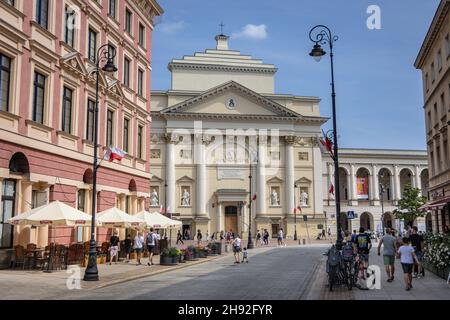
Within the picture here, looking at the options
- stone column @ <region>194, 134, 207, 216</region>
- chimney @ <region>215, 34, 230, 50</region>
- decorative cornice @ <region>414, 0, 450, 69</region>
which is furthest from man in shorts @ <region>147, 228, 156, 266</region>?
chimney @ <region>215, 34, 230, 50</region>

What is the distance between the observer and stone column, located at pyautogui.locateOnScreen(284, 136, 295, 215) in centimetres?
6875

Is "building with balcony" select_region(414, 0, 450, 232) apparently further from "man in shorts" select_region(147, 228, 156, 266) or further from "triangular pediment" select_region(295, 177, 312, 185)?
"triangular pediment" select_region(295, 177, 312, 185)

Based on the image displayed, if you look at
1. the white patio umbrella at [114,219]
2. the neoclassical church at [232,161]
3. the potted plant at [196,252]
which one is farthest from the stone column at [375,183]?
the white patio umbrella at [114,219]

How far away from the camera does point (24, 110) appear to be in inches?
857

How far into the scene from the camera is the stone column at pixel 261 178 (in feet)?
225

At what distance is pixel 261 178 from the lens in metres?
69.2

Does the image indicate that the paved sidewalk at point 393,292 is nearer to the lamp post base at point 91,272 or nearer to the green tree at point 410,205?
the lamp post base at point 91,272

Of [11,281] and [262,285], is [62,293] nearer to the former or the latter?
[11,281]

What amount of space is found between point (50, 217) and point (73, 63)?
9.11 meters

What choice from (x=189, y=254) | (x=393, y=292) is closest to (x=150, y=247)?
(x=189, y=254)

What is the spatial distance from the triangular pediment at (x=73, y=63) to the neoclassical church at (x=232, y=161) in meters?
40.7

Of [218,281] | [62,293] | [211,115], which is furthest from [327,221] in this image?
[62,293]

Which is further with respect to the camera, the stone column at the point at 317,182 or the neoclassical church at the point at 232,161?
the stone column at the point at 317,182
